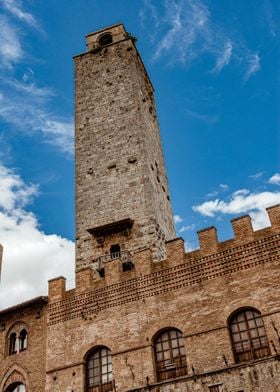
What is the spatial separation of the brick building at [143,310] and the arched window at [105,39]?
30.3 ft

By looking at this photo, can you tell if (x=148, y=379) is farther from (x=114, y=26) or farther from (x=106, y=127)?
(x=114, y=26)

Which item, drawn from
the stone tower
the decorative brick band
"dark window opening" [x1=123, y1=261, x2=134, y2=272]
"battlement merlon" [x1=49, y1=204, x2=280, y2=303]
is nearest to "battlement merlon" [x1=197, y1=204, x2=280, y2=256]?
"battlement merlon" [x1=49, y1=204, x2=280, y2=303]

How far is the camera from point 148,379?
57.6 ft

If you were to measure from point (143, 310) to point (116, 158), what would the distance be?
9.57 meters

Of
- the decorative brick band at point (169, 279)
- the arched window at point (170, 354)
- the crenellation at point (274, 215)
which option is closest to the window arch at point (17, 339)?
the decorative brick band at point (169, 279)

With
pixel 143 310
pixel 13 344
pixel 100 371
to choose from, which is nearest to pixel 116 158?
pixel 143 310

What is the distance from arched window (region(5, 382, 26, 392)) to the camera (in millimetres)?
20156

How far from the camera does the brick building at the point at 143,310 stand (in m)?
16.9

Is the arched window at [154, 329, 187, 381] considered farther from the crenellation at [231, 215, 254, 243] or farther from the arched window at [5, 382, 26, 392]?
the arched window at [5, 382, 26, 392]

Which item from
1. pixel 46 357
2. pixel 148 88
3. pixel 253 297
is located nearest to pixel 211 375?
pixel 253 297

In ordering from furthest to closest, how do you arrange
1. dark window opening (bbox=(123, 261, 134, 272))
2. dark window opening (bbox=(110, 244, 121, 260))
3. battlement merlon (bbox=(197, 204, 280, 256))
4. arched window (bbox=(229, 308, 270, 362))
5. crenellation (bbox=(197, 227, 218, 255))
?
dark window opening (bbox=(110, 244, 121, 260)) → dark window opening (bbox=(123, 261, 134, 272)) → crenellation (bbox=(197, 227, 218, 255)) → battlement merlon (bbox=(197, 204, 280, 256)) → arched window (bbox=(229, 308, 270, 362))

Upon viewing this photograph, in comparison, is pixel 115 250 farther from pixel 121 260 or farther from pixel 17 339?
pixel 17 339

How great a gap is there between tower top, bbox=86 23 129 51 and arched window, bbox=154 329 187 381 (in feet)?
64.6

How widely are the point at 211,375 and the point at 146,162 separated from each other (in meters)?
11.8
